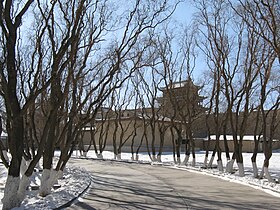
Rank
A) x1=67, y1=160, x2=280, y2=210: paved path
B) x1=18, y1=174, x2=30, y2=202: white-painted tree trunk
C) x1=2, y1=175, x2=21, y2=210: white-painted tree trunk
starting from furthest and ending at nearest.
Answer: x1=67, y1=160, x2=280, y2=210: paved path < x1=18, y1=174, x2=30, y2=202: white-painted tree trunk < x1=2, y1=175, x2=21, y2=210: white-painted tree trunk

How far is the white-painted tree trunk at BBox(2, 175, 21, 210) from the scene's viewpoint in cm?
864

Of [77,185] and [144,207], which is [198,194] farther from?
[77,185]

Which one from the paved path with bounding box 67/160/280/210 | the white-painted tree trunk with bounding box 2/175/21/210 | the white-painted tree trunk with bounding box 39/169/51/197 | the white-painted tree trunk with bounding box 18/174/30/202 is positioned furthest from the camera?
the white-painted tree trunk with bounding box 39/169/51/197

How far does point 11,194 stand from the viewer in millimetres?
8703

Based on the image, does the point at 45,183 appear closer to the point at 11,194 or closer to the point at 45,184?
the point at 45,184

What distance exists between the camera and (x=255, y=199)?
10672mm

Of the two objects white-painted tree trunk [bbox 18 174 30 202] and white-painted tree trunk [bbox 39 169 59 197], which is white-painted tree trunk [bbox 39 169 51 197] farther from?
white-painted tree trunk [bbox 18 174 30 202]

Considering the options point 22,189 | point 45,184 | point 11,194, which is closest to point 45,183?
point 45,184

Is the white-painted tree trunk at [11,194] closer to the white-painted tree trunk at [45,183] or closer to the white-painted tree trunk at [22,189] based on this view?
the white-painted tree trunk at [22,189]

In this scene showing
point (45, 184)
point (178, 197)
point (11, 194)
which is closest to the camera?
point (11, 194)

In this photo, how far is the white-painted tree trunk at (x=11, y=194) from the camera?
8641 mm

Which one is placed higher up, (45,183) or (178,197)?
(45,183)

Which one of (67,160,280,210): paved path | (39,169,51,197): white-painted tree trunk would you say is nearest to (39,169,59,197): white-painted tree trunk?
→ (39,169,51,197): white-painted tree trunk

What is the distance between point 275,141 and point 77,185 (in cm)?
4285
